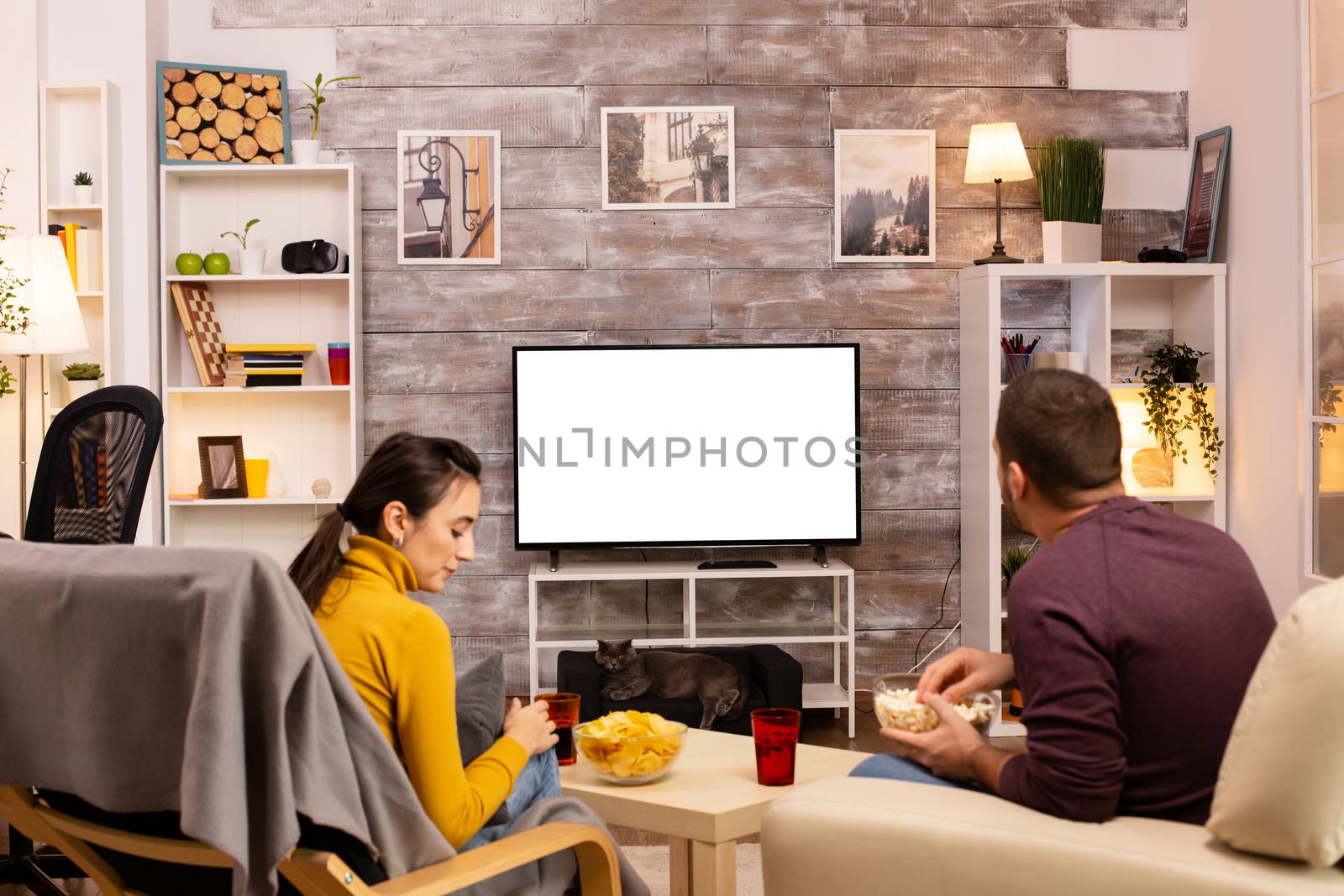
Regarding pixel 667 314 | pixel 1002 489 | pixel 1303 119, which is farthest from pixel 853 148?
pixel 1002 489

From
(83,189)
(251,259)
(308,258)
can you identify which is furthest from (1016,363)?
(83,189)

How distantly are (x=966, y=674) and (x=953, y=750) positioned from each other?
29cm

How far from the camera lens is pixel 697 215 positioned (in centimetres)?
449

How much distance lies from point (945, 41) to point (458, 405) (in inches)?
89.7

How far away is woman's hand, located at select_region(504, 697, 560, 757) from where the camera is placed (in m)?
1.75

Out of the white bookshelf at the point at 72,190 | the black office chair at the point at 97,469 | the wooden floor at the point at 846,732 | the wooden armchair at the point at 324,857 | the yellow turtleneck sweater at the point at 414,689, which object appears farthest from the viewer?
the white bookshelf at the point at 72,190

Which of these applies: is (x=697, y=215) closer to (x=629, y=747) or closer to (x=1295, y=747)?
(x=629, y=747)

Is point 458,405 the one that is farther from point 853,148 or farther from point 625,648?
point 853,148

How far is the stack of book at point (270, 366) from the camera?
4.29 metres

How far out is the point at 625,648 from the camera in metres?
3.76

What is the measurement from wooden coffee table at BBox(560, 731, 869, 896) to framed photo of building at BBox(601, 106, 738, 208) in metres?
2.74

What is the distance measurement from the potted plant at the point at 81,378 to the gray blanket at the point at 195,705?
9.65 ft

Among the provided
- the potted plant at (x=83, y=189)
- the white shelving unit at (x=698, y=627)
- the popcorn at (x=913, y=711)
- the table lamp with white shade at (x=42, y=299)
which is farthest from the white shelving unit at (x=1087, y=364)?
the potted plant at (x=83, y=189)

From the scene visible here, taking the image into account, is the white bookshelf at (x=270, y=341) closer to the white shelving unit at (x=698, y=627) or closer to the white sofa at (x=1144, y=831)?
the white shelving unit at (x=698, y=627)
